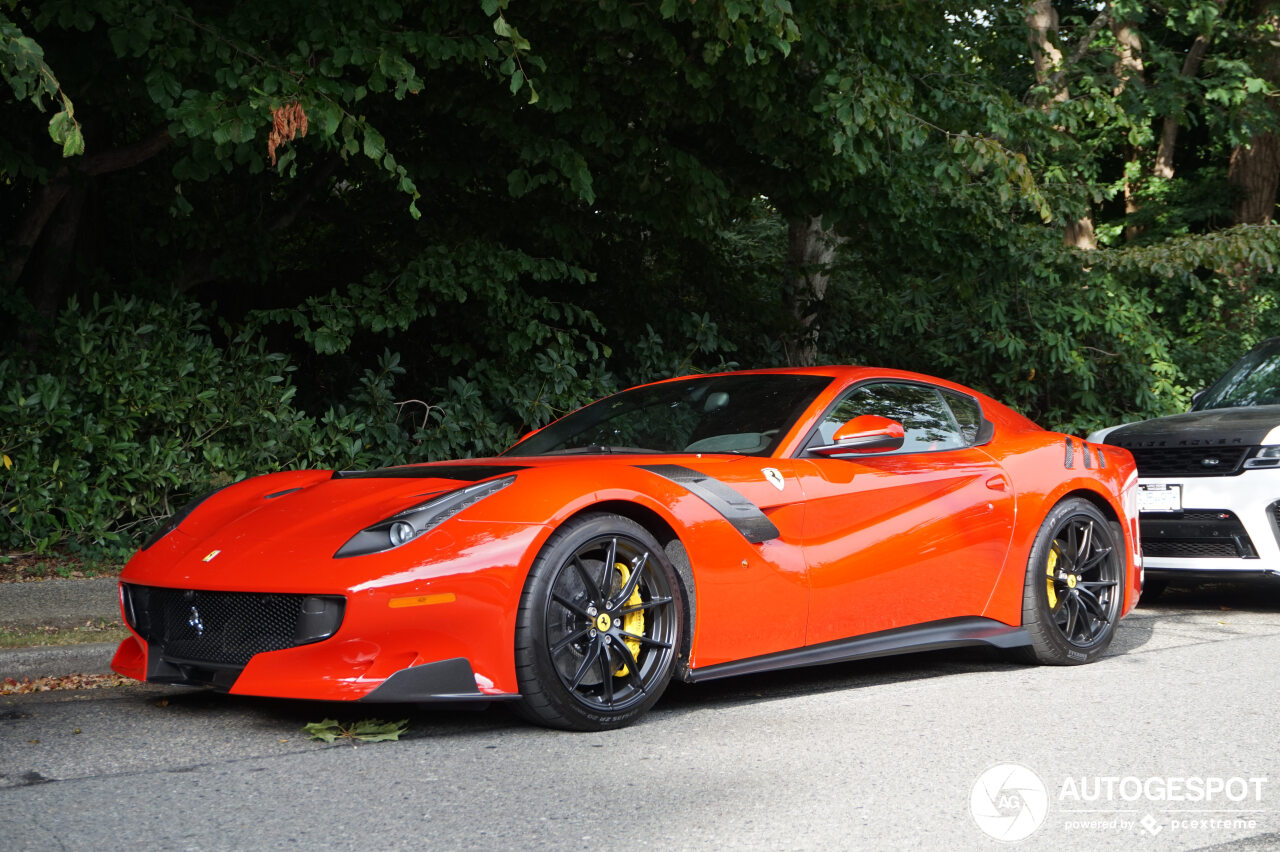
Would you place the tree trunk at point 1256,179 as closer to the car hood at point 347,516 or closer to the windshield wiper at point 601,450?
the windshield wiper at point 601,450

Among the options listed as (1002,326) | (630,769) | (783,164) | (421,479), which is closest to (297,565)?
(421,479)

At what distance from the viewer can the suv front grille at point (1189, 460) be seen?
24.6 feet

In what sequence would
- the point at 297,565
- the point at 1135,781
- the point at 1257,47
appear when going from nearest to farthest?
the point at 1135,781 < the point at 297,565 < the point at 1257,47

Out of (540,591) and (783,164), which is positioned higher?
(783,164)

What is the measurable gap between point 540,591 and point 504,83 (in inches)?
210

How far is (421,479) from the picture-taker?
4766 millimetres

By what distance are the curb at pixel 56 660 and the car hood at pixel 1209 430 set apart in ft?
19.1

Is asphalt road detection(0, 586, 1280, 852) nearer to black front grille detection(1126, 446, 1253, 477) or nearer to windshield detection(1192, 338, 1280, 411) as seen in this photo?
black front grille detection(1126, 446, 1253, 477)

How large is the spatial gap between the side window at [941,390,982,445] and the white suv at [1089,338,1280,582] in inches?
84.5

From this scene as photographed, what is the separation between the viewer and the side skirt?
4.78 m

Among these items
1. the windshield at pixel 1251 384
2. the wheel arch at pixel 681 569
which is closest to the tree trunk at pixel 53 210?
the wheel arch at pixel 681 569

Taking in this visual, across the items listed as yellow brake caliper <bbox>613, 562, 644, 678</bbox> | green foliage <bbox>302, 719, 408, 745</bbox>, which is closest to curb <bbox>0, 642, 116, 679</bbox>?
green foliage <bbox>302, 719, 408, 745</bbox>

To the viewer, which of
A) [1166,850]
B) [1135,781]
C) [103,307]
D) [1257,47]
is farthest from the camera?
[1257,47]

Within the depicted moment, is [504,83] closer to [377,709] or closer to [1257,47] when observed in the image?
[377,709]
